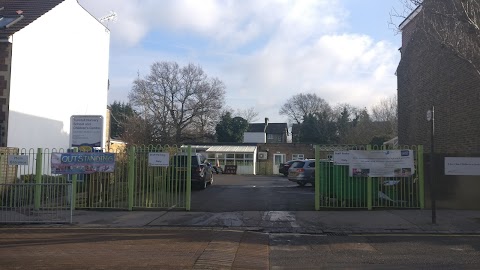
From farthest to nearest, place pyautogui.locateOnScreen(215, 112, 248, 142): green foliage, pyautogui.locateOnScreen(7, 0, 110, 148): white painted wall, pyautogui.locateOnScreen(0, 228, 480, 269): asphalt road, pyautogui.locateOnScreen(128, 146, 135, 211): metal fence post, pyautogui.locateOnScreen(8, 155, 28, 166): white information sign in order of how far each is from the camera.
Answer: pyautogui.locateOnScreen(215, 112, 248, 142): green foliage → pyautogui.locateOnScreen(7, 0, 110, 148): white painted wall → pyautogui.locateOnScreen(8, 155, 28, 166): white information sign → pyautogui.locateOnScreen(128, 146, 135, 211): metal fence post → pyautogui.locateOnScreen(0, 228, 480, 269): asphalt road

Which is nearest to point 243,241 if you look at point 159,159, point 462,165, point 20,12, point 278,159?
point 159,159

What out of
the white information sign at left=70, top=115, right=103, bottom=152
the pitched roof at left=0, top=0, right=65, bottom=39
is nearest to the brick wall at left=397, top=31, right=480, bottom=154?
the white information sign at left=70, top=115, right=103, bottom=152

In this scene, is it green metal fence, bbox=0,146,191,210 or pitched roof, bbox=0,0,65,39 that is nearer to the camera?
green metal fence, bbox=0,146,191,210

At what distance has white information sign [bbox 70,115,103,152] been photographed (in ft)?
53.2

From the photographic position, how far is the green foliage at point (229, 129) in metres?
→ 63.5

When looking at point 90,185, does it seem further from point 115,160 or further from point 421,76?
point 421,76

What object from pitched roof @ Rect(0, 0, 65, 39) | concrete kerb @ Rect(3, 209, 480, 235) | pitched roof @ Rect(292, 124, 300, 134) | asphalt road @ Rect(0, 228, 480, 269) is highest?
pitched roof @ Rect(0, 0, 65, 39)

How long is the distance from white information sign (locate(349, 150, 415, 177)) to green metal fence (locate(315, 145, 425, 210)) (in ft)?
0.77

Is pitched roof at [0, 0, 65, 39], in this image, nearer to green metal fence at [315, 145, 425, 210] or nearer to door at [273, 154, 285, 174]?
green metal fence at [315, 145, 425, 210]

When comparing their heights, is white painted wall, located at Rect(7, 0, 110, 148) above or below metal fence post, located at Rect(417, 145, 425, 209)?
above

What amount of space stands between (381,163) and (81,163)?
375 inches

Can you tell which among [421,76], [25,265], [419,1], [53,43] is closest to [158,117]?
[53,43]

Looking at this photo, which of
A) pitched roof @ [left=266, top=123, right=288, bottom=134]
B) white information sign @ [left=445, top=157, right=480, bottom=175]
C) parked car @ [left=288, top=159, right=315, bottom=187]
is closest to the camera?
white information sign @ [left=445, top=157, right=480, bottom=175]

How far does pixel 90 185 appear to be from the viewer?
14.9m
